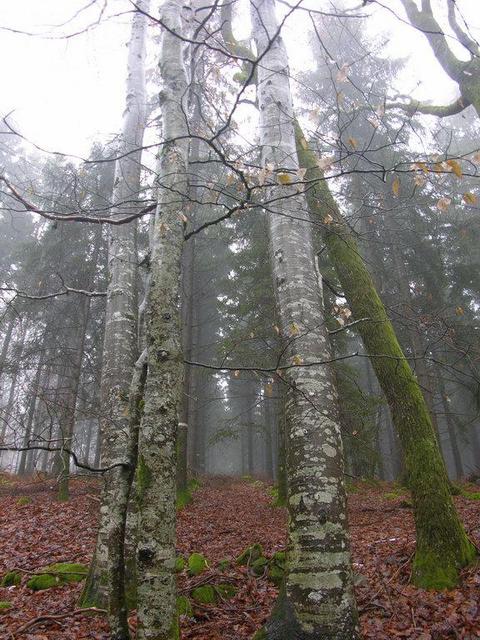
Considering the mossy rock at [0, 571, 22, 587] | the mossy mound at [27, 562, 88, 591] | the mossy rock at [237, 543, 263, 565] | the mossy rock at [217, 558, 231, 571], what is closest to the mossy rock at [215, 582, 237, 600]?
the mossy rock at [217, 558, 231, 571]

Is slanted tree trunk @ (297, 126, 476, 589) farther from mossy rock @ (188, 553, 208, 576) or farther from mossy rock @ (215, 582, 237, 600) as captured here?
mossy rock @ (188, 553, 208, 576)

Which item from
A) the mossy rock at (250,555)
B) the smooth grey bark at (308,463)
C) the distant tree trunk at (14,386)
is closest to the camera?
the smooth grey bark at (308,463)

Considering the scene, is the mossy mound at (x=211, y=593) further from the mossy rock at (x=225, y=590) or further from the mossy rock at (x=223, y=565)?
the mossy rock at (x=223, y=565)

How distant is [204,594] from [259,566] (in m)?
1.03

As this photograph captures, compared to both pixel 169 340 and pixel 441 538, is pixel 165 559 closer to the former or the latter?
pixel 169 340

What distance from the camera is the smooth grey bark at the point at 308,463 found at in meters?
2.53

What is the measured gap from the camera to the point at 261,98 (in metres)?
4.69

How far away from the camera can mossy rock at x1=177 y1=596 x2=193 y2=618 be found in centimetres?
397

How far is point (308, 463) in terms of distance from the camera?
114 inches

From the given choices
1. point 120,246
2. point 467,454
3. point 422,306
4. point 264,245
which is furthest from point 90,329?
point 467,454

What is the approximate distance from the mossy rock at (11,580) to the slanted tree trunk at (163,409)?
14.3 ft

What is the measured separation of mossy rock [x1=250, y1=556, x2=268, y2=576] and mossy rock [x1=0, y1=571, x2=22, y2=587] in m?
3.06

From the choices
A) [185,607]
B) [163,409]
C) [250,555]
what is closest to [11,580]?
[185,607]

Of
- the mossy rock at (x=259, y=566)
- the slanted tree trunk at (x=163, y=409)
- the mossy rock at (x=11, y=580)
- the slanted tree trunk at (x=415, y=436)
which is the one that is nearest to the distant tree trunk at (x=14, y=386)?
the slanted tree trunk at (x=163, y=409)
